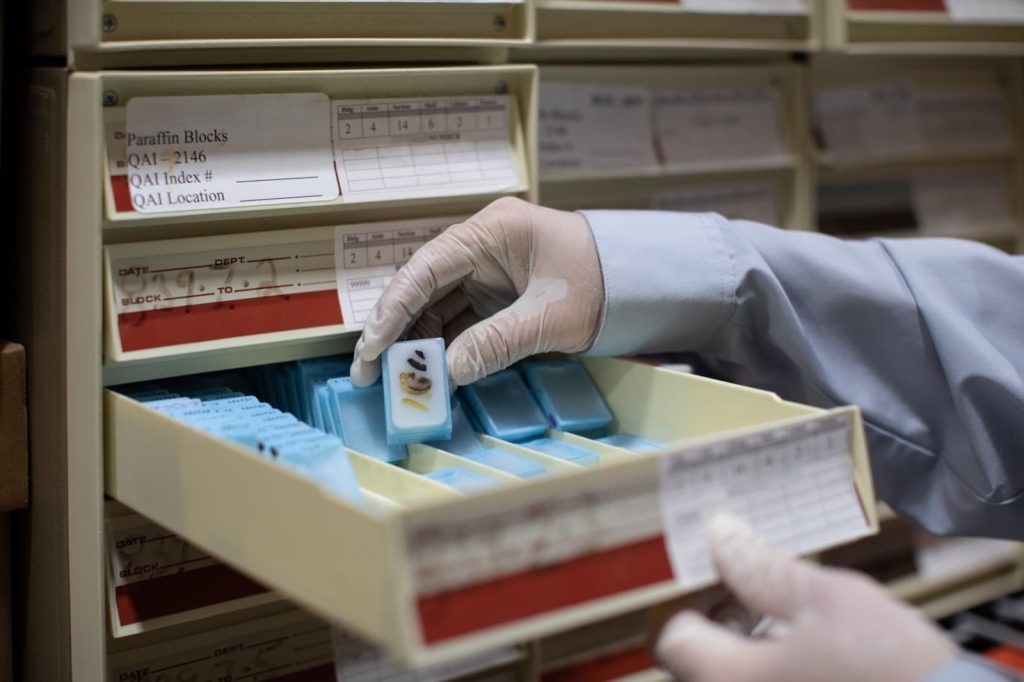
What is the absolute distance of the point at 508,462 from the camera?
0.98 metres

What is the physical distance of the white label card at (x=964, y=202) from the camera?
1963 millimetres

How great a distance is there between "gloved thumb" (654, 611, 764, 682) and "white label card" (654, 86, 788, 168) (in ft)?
3.14

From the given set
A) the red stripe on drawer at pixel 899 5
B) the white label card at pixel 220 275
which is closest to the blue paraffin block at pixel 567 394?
the white label card at pixel 220 275

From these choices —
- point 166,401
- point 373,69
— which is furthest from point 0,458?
point 373,69

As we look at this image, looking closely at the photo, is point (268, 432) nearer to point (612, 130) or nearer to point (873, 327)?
point (873, 327)

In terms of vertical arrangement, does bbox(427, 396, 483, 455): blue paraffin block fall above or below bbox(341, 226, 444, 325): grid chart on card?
below

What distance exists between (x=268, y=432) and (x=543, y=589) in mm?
302

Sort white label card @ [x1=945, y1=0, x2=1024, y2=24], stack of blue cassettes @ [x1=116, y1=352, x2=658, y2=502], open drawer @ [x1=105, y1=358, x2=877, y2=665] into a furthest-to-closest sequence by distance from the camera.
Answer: white label card @ [x1=945, y1=0, x2=1024, y2=24], stack of blue cassettes @ [x1=116, y1=352, x2=658, y2=502], open drawer @ [x1=105, y1=358, x2=877, y2=665]

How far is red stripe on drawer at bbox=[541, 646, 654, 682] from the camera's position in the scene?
1498 mm

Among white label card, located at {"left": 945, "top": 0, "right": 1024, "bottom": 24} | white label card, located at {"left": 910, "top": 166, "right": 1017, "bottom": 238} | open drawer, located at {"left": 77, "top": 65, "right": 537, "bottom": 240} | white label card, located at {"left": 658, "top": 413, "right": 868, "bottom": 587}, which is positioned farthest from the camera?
white label card, located at {"left": 910, "top": 166, "right": 1017, "bottom": 238}

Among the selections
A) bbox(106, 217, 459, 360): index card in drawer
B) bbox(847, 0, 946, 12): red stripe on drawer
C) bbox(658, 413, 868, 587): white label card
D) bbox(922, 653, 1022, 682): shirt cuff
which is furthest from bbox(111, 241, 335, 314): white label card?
bbox(847, 0, 946, 12): red stripe on drawer

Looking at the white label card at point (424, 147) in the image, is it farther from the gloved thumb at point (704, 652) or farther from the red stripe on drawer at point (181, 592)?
the gloved thumb at point (704, 652)

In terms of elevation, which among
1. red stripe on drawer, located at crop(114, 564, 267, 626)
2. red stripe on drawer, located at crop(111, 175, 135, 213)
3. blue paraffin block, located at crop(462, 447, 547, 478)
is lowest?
red stripe on drawer, located at crop(114, 564, 267, 626)

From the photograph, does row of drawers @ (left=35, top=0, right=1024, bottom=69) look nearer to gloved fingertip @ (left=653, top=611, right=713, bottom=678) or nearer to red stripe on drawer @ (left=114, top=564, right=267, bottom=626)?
red stripe on drawer @ (left=114, top=564, right=267, bottom=626)
